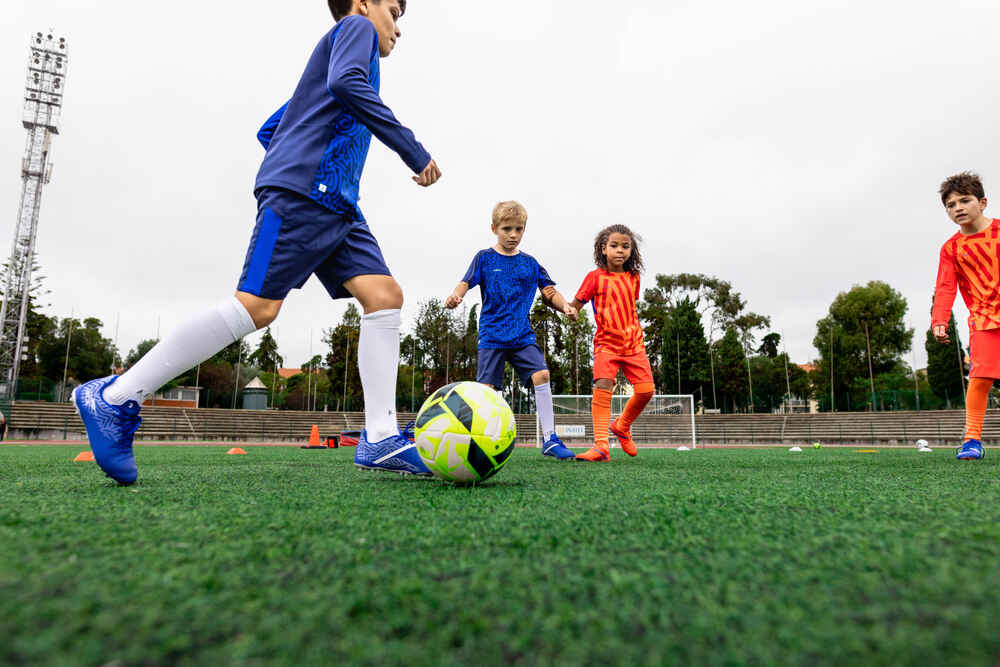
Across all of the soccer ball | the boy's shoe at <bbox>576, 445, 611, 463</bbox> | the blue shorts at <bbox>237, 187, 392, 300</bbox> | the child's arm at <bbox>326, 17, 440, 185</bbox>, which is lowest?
the boy's shoe at <bbox>576, 445, 611, 463</bbox>

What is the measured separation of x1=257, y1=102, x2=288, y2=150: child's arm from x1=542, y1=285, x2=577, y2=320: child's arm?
9.17 ft

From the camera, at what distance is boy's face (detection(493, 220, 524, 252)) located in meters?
5.37

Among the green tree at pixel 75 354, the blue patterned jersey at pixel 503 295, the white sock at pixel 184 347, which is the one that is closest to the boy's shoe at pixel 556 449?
the blue patterned jersey at pixel 503 295

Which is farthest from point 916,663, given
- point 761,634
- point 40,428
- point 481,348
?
point 40,428

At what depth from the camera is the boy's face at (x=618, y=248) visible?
5652mm

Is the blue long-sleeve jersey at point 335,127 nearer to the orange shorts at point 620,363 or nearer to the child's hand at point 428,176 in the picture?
the child's hand at point 428,176

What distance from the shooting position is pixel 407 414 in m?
30.3

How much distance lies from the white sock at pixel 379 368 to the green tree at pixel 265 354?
63.9 meters

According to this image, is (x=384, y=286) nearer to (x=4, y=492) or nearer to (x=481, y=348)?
(x=4, y=492)

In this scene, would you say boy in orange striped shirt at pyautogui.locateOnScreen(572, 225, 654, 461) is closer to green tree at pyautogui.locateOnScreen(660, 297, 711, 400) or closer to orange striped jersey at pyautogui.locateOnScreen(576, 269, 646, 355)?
orange striped jersey at pyautogui.locateOnScreen(576, 269, 646, 355)

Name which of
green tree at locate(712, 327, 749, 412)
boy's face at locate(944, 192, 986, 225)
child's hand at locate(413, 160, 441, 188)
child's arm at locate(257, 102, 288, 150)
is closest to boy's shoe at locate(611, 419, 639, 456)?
boy's face at locate(944, 192, 986, 225)

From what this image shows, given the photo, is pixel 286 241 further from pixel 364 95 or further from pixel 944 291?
pixel 944 291

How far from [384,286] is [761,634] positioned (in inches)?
98.7

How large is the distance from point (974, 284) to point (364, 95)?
4.67 meters
